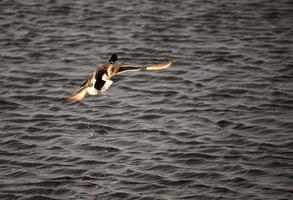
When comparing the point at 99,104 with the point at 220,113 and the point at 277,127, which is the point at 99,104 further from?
the point at 277,127

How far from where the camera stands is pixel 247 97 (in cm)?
1463

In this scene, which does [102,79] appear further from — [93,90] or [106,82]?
[93,90]

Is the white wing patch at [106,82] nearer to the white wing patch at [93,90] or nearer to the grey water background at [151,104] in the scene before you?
the white wing patch at [93,90]

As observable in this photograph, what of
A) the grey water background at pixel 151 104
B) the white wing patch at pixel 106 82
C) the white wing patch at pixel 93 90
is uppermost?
the white wing patch at pixel 106 82

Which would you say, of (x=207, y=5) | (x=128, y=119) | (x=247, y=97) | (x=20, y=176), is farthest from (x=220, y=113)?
(x=207, y=5)

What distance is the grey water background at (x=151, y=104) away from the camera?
11.1 m

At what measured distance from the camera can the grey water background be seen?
11125 millimetres

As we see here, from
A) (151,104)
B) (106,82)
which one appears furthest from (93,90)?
(151,104)

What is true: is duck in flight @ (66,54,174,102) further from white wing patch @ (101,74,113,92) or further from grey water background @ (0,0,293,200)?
grey water background @ (0,0,293,200)

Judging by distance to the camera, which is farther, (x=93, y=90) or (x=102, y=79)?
(x=102, y=79)

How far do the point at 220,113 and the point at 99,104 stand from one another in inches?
117

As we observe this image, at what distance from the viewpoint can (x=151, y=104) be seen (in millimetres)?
14531

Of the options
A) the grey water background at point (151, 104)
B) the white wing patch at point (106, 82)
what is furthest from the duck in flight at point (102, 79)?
the grey water background at point (151, 104)

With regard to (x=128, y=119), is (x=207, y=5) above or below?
above
